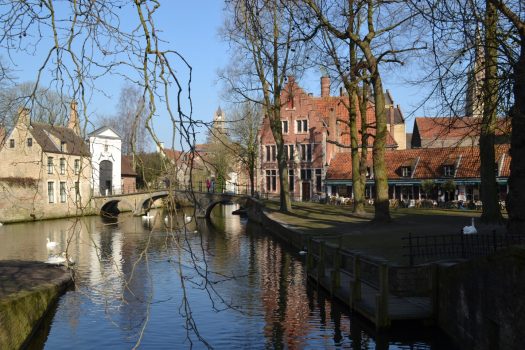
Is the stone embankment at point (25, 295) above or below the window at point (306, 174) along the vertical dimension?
below

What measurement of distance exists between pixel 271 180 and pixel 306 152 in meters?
5.00

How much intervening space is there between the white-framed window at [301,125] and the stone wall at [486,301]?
38342 mm

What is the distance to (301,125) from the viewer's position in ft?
162

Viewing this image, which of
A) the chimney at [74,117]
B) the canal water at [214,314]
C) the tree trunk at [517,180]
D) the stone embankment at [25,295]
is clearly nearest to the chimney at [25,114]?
the chimney at [74,117]

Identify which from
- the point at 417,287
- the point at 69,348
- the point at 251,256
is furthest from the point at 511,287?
the point at 251,256

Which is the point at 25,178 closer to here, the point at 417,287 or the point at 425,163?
the point at 425,163

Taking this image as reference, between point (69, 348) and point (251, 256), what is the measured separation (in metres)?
12.5

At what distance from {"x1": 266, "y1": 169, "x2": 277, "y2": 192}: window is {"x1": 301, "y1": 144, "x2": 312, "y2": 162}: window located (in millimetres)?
3502

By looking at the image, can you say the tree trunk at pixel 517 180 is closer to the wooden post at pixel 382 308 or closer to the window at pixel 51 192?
the wooden post at pixel 382 308

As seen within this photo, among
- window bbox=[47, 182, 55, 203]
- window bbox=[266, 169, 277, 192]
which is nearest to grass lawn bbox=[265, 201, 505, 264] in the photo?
window bbox=[266, 169, 277, 192]

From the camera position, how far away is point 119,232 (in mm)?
33219

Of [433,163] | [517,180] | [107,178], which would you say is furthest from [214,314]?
[107,178]

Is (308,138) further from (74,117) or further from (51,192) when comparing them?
(74,117)

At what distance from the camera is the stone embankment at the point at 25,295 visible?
30.9 feet
